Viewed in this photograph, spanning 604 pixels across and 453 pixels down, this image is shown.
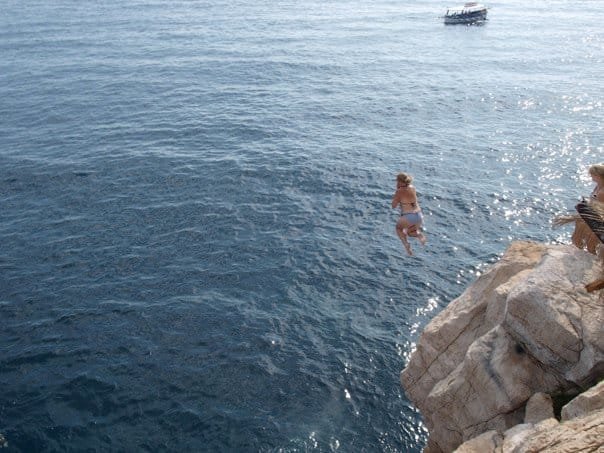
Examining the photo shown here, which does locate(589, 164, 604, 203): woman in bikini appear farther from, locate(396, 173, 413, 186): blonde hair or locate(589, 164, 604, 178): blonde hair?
locate(396, 173, 413, 186): blonde hair

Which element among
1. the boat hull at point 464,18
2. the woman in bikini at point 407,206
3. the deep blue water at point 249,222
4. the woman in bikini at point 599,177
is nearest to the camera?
the woman in bikini at point 599,177

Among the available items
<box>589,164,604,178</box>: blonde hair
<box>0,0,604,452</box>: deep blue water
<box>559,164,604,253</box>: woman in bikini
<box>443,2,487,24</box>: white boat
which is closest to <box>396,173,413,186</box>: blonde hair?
<box>559,164,604,253</box>: woman in bikini

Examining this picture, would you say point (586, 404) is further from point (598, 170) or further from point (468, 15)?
point (468, 15)

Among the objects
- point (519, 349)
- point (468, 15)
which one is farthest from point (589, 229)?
point (468, 15)

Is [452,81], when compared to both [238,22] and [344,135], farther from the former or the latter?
[238,22]

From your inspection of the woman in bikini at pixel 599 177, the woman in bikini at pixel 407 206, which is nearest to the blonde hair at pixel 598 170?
the woman in bikini at pixel 599 177

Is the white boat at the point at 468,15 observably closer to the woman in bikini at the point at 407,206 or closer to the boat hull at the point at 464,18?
the boat hull at the point at 464,18
